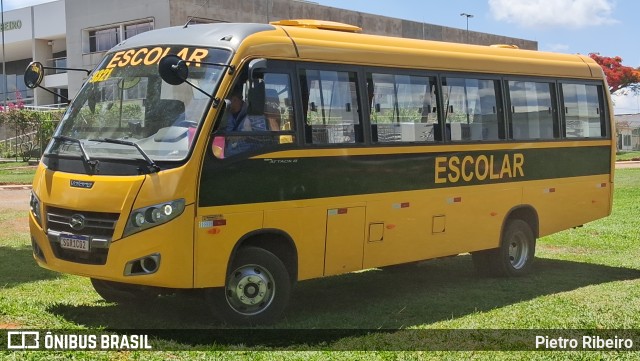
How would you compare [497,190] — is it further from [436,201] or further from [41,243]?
[41,243]

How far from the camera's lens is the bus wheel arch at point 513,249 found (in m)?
12.1

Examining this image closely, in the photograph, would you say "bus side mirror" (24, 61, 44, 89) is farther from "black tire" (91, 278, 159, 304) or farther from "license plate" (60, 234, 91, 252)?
"black tire" (91, 278, 159, 304)

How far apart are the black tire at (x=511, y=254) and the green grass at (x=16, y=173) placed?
936 inches

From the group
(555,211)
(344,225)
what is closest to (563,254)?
(555,211)

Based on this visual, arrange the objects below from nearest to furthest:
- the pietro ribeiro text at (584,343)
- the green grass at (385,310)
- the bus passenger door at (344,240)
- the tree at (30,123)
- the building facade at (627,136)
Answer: the green grass at (385,310) → the pietro ribeiro text at (584,343) → the bus passenger door at (344,240) → the tree at (30,123) → the building facade at (627,136)

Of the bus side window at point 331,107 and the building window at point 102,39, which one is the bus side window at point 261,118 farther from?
the building window at point 102,39

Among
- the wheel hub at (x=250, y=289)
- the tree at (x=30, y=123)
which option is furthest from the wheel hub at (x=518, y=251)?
the tree at (x=30, y=123)

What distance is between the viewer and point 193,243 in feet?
26.5

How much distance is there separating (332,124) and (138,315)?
2.85m

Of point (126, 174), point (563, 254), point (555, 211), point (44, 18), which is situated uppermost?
point (44, 18)

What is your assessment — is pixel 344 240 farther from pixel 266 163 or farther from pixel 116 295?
pixel 116 295

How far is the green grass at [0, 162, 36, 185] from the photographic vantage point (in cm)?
3332

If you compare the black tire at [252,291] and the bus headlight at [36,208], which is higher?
the bus headlight at [36,208]

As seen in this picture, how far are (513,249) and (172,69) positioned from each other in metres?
6.43
